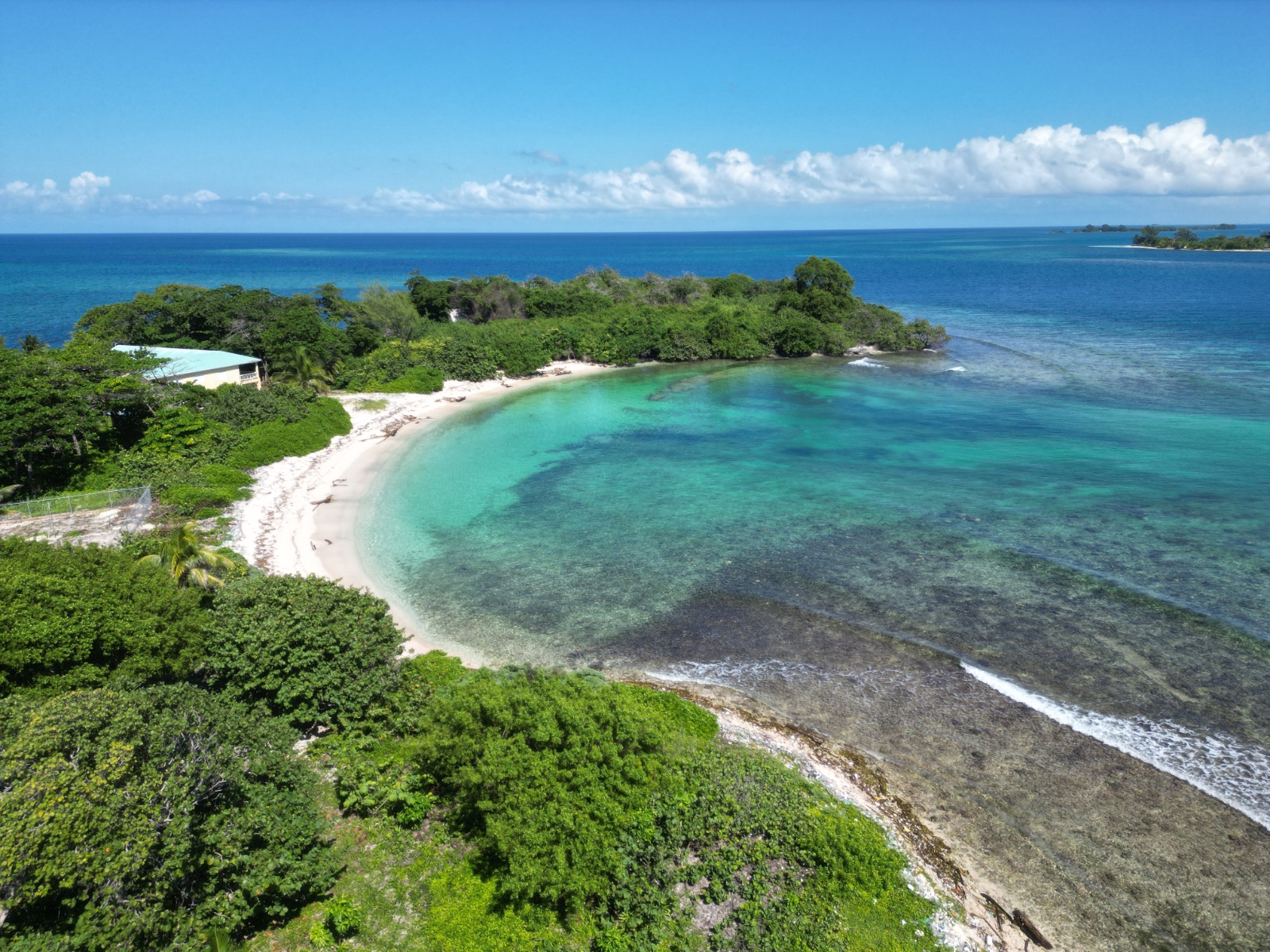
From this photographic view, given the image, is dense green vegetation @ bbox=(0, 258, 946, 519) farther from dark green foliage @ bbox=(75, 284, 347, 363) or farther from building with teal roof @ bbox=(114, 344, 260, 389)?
building with teal roof @ bbox=(114, 344, 260, 389)

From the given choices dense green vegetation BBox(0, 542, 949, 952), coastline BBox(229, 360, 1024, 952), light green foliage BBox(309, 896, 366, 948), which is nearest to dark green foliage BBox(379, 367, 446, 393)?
coastline BBox(229, 360, 1024, 952)

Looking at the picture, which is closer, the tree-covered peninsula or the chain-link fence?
the tree-covered peninsula

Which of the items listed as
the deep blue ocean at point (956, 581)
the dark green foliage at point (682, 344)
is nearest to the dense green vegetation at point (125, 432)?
the deep blue ocean at point (956, 581)

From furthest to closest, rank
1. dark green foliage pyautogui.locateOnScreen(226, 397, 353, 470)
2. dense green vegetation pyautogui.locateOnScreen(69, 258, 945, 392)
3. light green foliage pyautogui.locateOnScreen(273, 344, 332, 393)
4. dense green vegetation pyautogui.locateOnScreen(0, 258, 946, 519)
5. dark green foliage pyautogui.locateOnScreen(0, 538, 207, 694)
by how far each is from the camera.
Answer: dense green vegetation pyautogui.locateOnScreen(69, 258, 945, 392)
light green foliage pyautogui.locateOnScreen(273, 344, 332, 393)
dark green foliage pyautogui.locateOnScreen(226, 397, 353, 470)
dense green vegetation pyautogui.locateOnScreen(0, 258, 946, 519)
dark green foliage pyautogui.locateOnScreen(0, 538, 207, 694)

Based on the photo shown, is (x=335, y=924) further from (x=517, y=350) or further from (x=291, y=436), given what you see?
(x=517, y=350)

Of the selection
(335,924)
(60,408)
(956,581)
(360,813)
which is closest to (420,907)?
(335,924)

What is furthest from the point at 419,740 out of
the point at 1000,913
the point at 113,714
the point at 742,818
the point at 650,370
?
the point at 650,370
